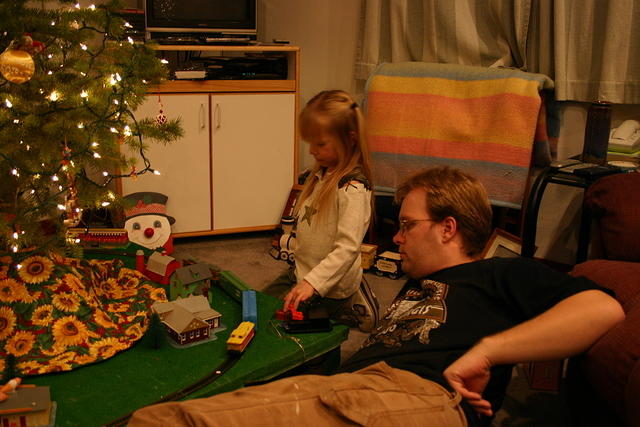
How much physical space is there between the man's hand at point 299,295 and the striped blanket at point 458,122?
140 cm

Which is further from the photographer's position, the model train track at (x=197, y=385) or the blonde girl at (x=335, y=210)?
the blonde girl at (x=335, y=210)

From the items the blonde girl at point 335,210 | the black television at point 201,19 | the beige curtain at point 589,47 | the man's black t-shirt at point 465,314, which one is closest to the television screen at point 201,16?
the black television at point 201,19

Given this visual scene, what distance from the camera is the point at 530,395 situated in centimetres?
214

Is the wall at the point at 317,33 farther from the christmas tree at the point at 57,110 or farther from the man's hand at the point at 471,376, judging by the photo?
the man's hand at the point at 471,376

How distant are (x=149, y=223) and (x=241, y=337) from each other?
66.0 inches

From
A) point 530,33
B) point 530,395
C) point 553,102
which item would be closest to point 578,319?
point 530,395

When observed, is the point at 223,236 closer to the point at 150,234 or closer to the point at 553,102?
the point at 150,234

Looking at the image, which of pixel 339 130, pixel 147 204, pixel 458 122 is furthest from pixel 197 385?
pixel 458 122

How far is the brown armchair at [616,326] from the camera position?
1.41 metres

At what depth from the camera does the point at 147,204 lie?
3230mm

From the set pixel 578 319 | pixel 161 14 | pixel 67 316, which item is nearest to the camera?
pixel 578 319

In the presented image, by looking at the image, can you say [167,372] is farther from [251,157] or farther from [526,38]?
[526,38]

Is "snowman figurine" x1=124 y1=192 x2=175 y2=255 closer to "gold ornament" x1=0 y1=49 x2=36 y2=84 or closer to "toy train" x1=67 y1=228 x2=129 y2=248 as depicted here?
"toy train" x1=67 y1=228 x2=129 y2=248

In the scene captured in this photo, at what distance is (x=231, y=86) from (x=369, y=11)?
0.94 meters
